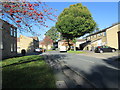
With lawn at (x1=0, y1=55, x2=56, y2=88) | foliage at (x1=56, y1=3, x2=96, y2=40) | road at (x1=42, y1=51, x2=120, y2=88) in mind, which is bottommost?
road at (x1=42, y1=51, x2=120, y2=88)

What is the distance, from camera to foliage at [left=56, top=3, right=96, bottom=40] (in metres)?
29.1

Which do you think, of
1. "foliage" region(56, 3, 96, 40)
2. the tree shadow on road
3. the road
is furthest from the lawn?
"foliage" region(56, 3, 96, 40)

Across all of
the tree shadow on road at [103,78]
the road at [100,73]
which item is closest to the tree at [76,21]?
the road at [100,73]

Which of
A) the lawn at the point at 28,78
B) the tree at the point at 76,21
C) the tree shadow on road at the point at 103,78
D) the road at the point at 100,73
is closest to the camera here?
the lawn at the point at 28,78

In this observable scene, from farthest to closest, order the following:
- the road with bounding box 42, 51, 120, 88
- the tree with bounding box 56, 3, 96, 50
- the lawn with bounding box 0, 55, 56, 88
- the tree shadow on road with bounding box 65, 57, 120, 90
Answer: the tree with bounding box 56, 3, 96, 50, the road with bounding box 42, 51, 120, 88, the tree shadow on road with bounding box 65, 57, 120, 90, the lawn with bounding box 0, 55, 56, 88

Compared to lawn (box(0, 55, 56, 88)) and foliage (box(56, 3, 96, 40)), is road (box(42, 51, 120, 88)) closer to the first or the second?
lawn (box(0, 55, 56, 88))

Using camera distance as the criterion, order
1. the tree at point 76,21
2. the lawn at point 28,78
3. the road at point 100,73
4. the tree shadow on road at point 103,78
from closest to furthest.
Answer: the lawn at point 28,78, the tree shadow on road at point 103,78, the road at point 100,73, the tree at point 76,21

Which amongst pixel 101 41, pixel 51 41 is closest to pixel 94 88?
pixel 101 41

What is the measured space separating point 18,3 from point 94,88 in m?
4.63

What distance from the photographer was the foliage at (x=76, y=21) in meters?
29.1

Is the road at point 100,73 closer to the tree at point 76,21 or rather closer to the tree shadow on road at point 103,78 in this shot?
the tree shadow on road at point 103,78

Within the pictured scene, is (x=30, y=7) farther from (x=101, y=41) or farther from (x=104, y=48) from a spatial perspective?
(x=101, y=41)

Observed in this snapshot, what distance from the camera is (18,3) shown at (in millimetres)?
4613

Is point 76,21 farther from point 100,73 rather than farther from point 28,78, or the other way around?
point 28,78
